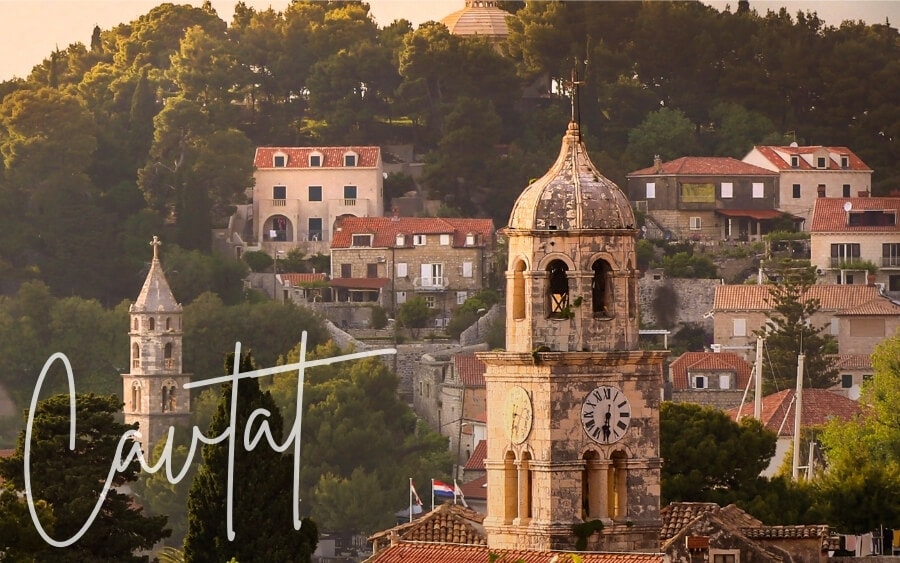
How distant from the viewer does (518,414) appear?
48000mm

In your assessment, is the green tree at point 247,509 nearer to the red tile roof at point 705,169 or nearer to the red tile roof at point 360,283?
the red tile roof at point 360,283

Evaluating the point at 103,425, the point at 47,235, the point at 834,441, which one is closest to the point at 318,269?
the point at 47,235

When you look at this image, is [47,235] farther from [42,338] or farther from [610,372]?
[610,372]

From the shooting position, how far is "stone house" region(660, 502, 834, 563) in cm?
5141

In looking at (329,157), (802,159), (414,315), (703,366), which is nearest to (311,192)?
(329,157)

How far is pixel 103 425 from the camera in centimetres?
5722

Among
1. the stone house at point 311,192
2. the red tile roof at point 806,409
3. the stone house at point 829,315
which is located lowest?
the red tile roof at point 806,409

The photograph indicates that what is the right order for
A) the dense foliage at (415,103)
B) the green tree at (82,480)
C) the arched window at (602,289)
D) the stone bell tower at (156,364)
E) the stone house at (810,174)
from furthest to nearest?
the dense foliage at (415,103), the stone house at (810,174), the stone bell tower at (156,364), the green tree at (82,480), the arched window at (602,289)

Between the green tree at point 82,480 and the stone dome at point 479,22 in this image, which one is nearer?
the green tree at point 82,480

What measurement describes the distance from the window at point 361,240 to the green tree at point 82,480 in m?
76.7

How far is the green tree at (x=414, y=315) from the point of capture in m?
130

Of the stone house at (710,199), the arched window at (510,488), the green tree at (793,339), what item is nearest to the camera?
the arched window at (510,488)

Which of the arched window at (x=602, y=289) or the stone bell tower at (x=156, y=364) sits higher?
the stone bell tower at (x=156, y=364)

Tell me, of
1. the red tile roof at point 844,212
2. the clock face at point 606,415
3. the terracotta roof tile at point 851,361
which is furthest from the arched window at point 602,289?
the red tile roof at point 844,212
